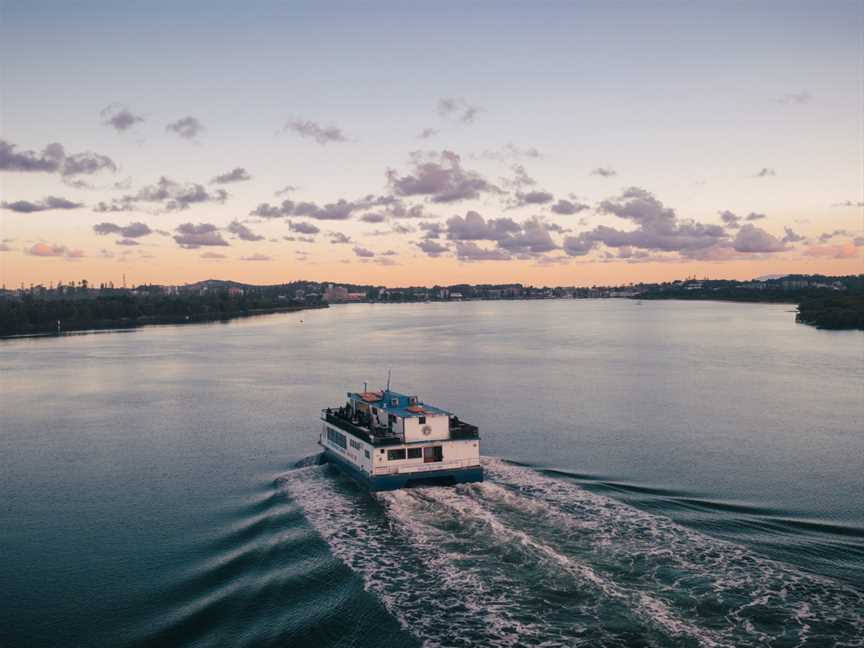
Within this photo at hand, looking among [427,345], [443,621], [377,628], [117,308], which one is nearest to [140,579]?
[377,628]

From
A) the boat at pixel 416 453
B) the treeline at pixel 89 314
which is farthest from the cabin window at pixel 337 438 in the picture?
the treeline at pixel 89 314

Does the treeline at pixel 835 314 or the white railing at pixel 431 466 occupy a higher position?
the treeline at pixel 835 314

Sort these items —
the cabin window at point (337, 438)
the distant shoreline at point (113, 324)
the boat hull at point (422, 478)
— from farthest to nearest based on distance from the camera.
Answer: the distant shoreline at point (113, 324) → the cabin window at point (337, 438) → the boat hull at point (422, 478)

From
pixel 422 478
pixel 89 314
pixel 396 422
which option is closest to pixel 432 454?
pixel 422 478

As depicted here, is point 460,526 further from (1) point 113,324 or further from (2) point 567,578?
(1) point 113,324

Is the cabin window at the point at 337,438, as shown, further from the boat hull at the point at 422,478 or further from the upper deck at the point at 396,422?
the boat hull at the point at 422,478

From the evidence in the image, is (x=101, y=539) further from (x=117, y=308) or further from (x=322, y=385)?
(x=117, y=308)
